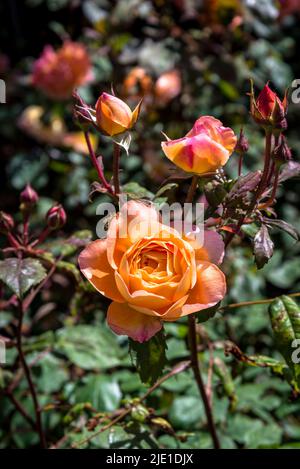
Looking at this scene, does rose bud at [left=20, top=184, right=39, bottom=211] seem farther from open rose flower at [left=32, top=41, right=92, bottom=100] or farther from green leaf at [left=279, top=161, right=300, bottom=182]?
open rose flower at [left=32, top=41, right=92, bottom=100]

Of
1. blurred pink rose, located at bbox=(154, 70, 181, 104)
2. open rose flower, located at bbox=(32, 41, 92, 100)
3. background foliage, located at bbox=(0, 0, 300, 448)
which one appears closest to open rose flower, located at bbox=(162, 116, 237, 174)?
background foliage, located at bbox=(0, 0, 300, 448)

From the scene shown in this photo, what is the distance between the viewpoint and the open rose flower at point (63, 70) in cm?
203

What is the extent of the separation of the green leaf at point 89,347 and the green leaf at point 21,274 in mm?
478

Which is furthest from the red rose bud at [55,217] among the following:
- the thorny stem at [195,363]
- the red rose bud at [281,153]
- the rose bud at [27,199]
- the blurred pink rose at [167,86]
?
the blurred pink rose at [167,86]

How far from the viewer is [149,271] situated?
766 millimetres

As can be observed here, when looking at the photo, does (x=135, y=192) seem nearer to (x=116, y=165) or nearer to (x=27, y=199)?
(x=116, y=165)

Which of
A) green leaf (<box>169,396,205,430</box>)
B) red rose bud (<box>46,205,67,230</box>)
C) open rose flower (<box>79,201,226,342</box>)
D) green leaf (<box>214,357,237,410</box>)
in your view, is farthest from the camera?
green leaf (<box>169,396,205,430</box>)

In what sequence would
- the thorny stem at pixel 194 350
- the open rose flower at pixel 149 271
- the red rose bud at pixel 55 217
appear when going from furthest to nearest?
1. the red rose bud at pixel 55 217
2. the thorny stem at pixel 194 350
3. the open rose flower at pixel 149 271

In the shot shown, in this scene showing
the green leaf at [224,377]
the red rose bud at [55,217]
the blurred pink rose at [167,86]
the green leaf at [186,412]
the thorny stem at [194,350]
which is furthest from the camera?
the blurred pink rose at [167,86]

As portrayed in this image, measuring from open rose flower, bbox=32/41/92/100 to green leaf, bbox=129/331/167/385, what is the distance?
138 centimetres

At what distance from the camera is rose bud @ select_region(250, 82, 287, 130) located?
2.54ft

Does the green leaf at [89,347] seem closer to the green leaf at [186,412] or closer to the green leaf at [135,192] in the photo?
the green leaf at [186,412]

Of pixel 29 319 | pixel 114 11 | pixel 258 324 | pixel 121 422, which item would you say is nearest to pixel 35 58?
pixel 114 11
